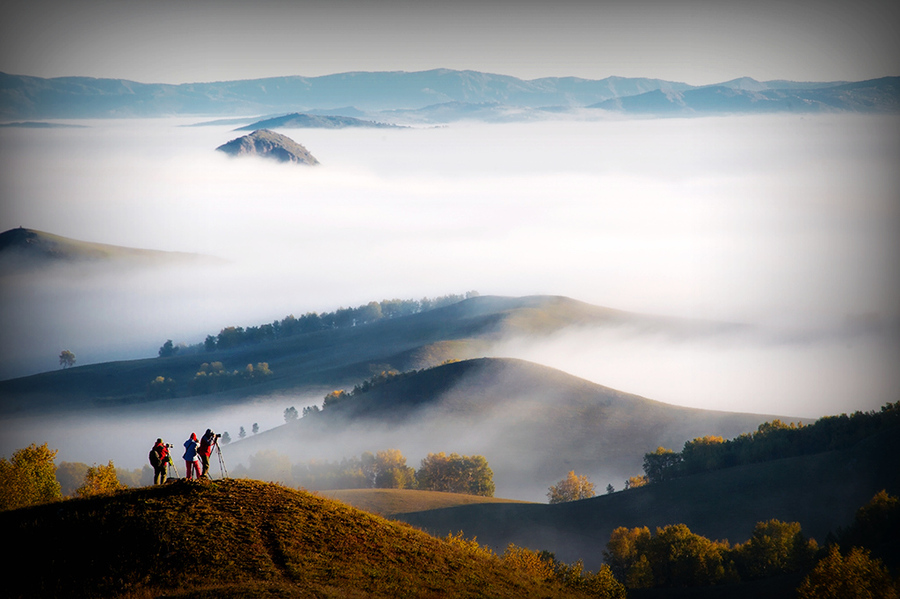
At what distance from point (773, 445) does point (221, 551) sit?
105 m

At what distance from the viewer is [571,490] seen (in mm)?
123938

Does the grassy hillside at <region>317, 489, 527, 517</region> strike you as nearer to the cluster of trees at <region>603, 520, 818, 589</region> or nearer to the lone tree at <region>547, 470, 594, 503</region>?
the lone tree at <region>547, 470, 594, 503</region>

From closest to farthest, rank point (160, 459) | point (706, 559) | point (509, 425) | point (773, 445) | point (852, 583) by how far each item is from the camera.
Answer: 1. point (160, 459)
2. point (852, 583)
3. point (706, 559)
4. point (773, 445)
5. point (509, 425)

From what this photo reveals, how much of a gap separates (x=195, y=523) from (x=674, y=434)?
135842mm

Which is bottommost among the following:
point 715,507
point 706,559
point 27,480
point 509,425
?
point 715,507

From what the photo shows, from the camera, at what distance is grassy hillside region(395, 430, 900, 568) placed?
8950cm

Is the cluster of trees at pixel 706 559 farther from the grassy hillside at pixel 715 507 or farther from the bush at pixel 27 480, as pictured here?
the bush at pixel 27 480

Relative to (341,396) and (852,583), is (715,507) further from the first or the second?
(341,396)

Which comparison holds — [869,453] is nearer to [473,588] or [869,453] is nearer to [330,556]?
[473,588]

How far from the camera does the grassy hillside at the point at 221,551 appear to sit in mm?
30953

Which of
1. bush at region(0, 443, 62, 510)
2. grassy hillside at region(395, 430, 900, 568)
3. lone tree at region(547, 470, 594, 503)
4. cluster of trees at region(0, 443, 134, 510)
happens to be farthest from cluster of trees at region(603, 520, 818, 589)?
bush at region(0, 443, 62, 510)

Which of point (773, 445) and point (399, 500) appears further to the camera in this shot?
point (773, 445)

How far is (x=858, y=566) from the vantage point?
5316 centimetres

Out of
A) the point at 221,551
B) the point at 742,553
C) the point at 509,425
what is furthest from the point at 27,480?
the point at 509,425
